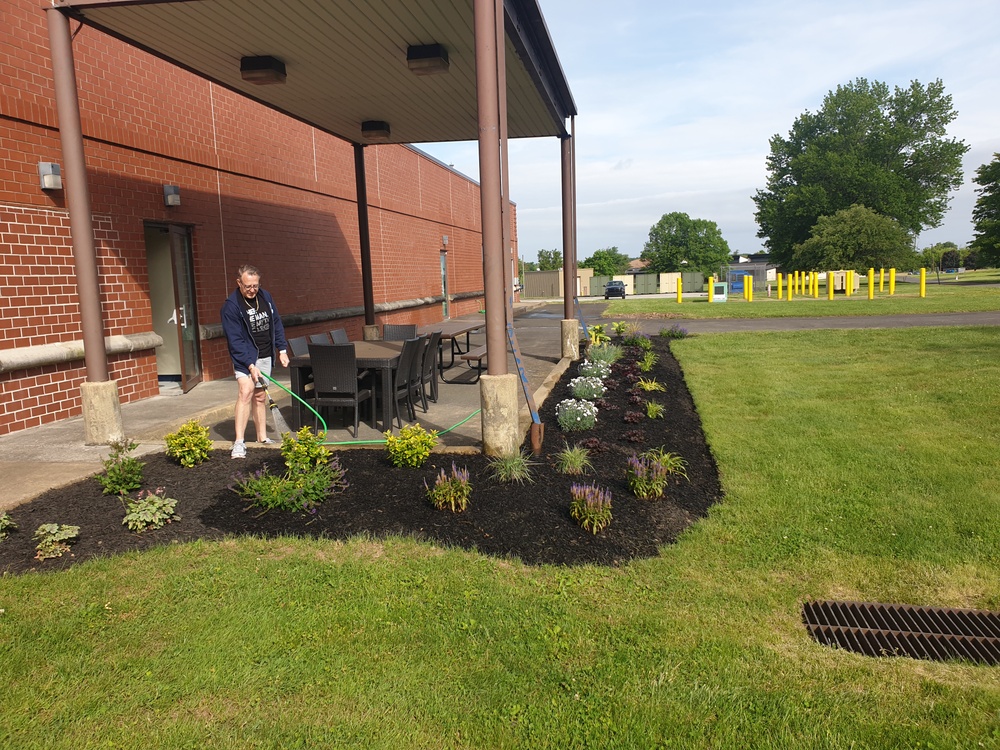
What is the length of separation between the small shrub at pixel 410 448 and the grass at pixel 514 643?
4.05ft

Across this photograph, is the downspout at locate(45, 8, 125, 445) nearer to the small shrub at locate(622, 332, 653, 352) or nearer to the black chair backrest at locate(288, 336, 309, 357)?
the black chair backrest at locate(288, 336, 309, 357)

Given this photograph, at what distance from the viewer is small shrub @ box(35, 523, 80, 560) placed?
13.9ft

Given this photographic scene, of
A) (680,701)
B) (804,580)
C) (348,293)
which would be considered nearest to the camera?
(680,701)

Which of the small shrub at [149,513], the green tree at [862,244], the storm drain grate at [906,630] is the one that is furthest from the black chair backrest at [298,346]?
the green tree at [862,244]

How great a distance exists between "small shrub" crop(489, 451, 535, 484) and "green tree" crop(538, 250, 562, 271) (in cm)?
11375

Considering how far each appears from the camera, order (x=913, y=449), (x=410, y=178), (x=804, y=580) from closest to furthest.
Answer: (x=804, y=580)
(x=913, y=449)
(x=410, y=178)

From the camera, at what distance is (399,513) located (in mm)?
4906


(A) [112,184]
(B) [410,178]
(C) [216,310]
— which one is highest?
(B) [410,178]

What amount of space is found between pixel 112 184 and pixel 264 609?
24.6 feet

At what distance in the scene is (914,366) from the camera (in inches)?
431

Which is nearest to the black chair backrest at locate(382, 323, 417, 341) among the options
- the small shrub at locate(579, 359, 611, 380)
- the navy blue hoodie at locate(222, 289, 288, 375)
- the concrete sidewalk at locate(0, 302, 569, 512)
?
the concrete sidewalk at locate(0, 302, 569, 512)

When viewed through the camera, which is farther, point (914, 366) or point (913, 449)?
point (914, 366)

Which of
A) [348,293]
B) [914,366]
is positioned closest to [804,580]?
[914,366]

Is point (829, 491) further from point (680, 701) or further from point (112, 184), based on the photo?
point (112, 184)
